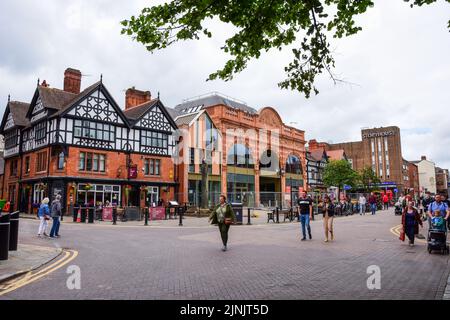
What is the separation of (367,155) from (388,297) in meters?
91.3

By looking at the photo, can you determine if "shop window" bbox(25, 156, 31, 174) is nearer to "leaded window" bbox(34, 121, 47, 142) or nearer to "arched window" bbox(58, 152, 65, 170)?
"leaded window" bbox(34, 121, 47, 142)

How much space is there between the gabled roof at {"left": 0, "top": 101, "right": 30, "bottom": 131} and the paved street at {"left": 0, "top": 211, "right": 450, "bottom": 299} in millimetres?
28603

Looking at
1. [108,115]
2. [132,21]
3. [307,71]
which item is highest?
[108,115]

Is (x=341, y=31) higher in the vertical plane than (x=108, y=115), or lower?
lower

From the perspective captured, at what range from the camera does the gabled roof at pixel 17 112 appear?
34969 millimetres

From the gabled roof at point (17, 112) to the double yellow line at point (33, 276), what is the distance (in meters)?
30.8

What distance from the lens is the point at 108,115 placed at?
32.2 metres

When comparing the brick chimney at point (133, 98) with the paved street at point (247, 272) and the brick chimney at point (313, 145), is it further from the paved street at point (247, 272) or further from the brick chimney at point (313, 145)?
the brick chimney at point (313, 145)

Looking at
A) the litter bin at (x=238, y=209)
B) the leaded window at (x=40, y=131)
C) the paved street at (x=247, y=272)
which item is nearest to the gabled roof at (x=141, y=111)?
the leaded window at (x=40, y=131)

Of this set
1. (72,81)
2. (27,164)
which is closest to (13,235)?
(27,164)

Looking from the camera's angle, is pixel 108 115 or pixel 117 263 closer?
pixel 117 263

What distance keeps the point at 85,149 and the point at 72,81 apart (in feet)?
31.2
